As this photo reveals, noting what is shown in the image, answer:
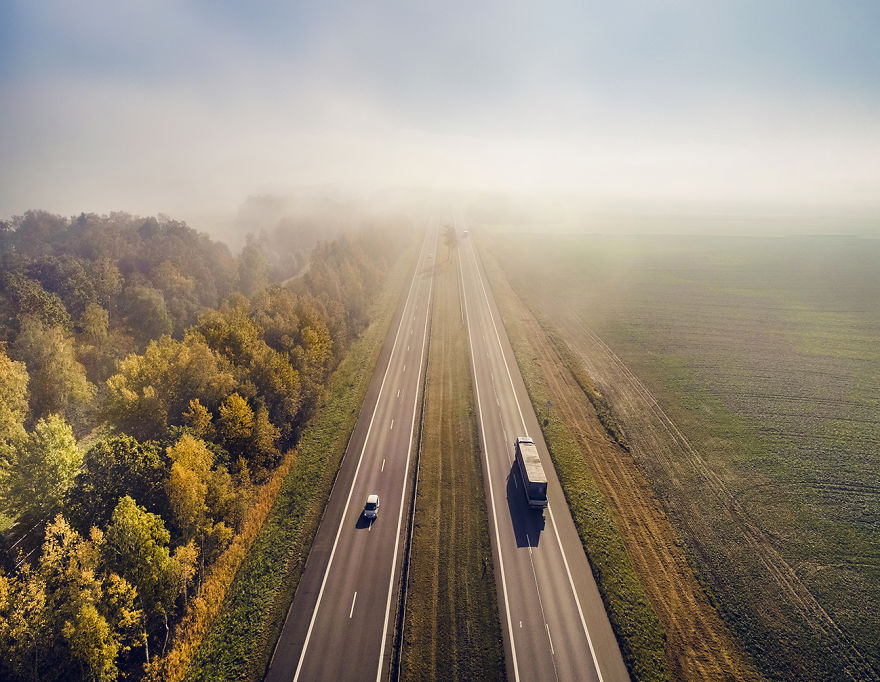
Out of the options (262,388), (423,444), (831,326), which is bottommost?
(423,444)

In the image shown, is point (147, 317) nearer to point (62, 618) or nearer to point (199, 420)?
point (199, 420)

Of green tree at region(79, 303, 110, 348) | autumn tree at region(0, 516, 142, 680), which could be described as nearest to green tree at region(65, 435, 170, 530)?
autumn tree at region(0, 516, 142, 680)

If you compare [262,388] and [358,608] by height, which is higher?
[262,388]

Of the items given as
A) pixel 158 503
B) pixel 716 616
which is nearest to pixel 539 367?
pixel 716 616

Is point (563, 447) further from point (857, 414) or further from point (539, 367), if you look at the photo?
point (857, 414)

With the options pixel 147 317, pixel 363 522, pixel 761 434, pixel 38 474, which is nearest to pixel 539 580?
pixel 363 522

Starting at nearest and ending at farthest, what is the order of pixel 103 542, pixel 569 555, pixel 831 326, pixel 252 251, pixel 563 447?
pixel 103 542 → pixel 569 555 → pixel 563 447 → pixel 831 326 → pixel 252 251
